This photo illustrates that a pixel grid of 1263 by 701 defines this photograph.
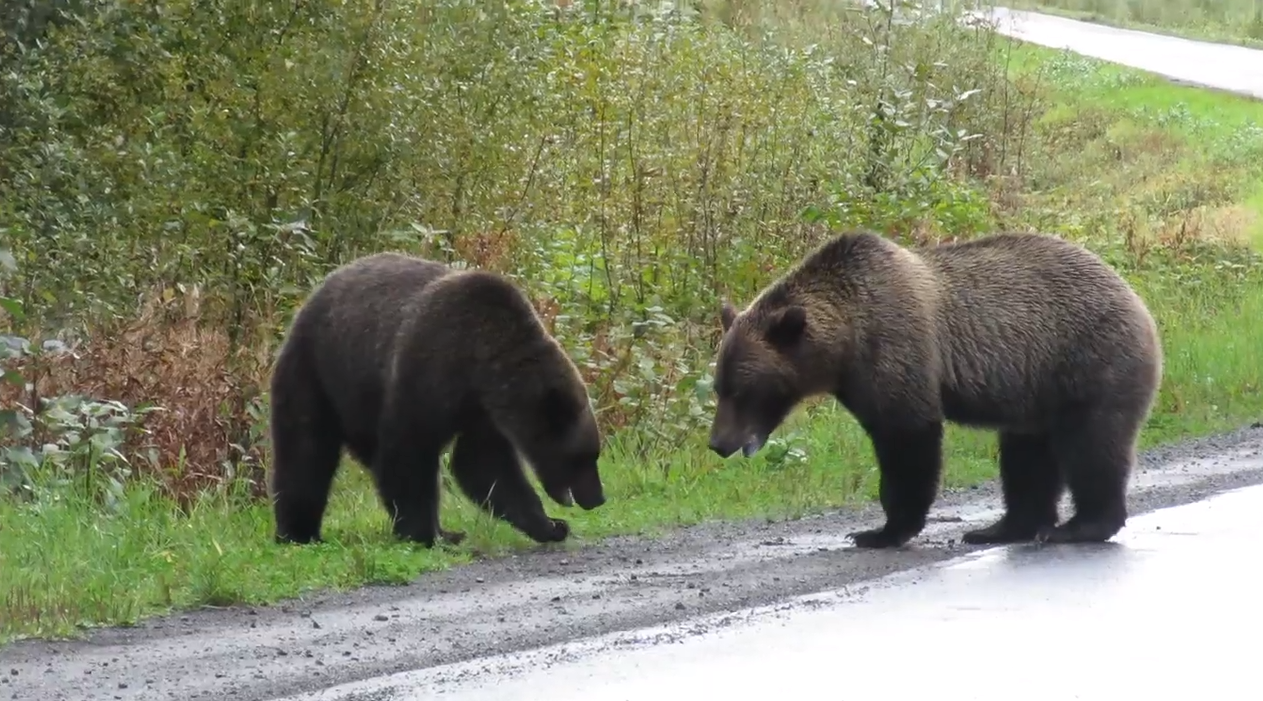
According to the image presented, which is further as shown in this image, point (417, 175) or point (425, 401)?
point (417, 175)

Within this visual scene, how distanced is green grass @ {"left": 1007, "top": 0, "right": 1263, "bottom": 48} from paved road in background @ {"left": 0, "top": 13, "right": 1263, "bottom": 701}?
36.8m

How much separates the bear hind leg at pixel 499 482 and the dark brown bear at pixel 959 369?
0.92m

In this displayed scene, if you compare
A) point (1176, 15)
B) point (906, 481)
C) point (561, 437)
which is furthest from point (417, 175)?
point (1176, 15)

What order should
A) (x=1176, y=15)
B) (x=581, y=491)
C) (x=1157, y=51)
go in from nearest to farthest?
(x=581, y=491), (x=1157, y=51), (x=1176, y=15)

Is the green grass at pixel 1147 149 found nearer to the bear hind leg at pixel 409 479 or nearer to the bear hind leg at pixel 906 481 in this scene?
the bear hind leg at pixel 906 481

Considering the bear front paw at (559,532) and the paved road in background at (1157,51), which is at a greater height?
the paved road in background at (1157,51)

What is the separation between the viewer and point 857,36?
18.4 meters

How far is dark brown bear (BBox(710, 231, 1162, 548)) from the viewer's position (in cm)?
858

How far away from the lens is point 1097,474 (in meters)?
8.55

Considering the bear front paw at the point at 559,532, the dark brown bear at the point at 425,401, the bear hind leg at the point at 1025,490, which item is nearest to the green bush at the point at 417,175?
the dark brown bear at the point at 425,401

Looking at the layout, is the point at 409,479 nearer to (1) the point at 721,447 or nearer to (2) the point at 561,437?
(2) the point at 561,437

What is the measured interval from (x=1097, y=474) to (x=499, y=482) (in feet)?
9.41

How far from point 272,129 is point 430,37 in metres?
1.25

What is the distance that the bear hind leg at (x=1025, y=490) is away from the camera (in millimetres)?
8789
